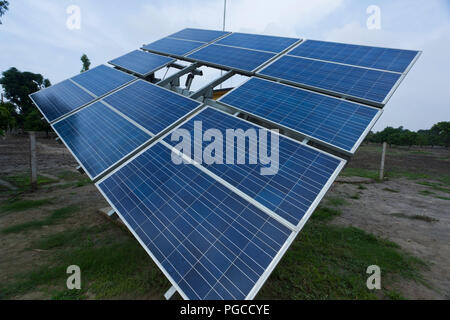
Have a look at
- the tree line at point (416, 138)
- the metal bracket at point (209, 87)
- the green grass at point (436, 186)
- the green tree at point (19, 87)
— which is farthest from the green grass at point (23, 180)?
the tree line at point (416, 138)

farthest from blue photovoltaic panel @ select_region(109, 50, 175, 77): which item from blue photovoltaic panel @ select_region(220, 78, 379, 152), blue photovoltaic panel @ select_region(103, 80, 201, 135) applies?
blue photovoltaic panel @ select_region(220, 78, 379, 152)

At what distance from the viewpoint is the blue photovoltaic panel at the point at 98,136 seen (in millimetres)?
5293

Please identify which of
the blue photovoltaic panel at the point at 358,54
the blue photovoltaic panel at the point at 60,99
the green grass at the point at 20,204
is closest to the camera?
the blue photovoltaic panel at the point at 358,54

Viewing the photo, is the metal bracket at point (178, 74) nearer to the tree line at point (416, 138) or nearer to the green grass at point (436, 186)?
the green grass at point (436, 186)

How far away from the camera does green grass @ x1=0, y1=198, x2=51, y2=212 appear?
9.30 metres

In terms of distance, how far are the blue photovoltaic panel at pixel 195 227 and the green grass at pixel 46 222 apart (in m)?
5.94

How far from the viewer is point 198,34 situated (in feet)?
39.1

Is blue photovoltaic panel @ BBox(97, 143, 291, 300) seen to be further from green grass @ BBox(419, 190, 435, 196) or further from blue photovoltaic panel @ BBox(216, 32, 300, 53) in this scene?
green grass @ BBox(419, 190, 435, 196)

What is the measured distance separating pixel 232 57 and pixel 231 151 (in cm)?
563

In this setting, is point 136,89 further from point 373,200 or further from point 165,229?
point 373,200

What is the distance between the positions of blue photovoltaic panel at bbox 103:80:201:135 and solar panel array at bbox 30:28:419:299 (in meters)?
0.04

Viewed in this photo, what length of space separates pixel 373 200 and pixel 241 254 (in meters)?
12.9
